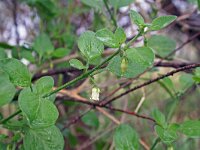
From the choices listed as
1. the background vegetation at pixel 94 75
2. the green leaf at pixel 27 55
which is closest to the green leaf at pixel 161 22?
the background vegetation at pixel 94 75

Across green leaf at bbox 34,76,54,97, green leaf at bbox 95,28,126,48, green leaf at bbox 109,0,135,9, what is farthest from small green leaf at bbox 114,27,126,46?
green leaf at bbox 109,0,135,9

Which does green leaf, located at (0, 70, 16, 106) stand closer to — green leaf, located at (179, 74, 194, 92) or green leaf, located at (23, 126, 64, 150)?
green leaf, located at (23, 126, 64, 150)

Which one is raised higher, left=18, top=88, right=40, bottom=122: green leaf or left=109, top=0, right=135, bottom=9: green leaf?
left=109, top=0, right=135, bottom=9: green leaf

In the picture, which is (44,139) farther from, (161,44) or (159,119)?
(161,44)

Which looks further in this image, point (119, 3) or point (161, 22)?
point (119, 3)

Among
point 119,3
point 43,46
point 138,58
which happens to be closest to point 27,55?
point 43,46

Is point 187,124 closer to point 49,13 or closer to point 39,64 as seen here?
point 39,64

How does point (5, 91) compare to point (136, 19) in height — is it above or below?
below
